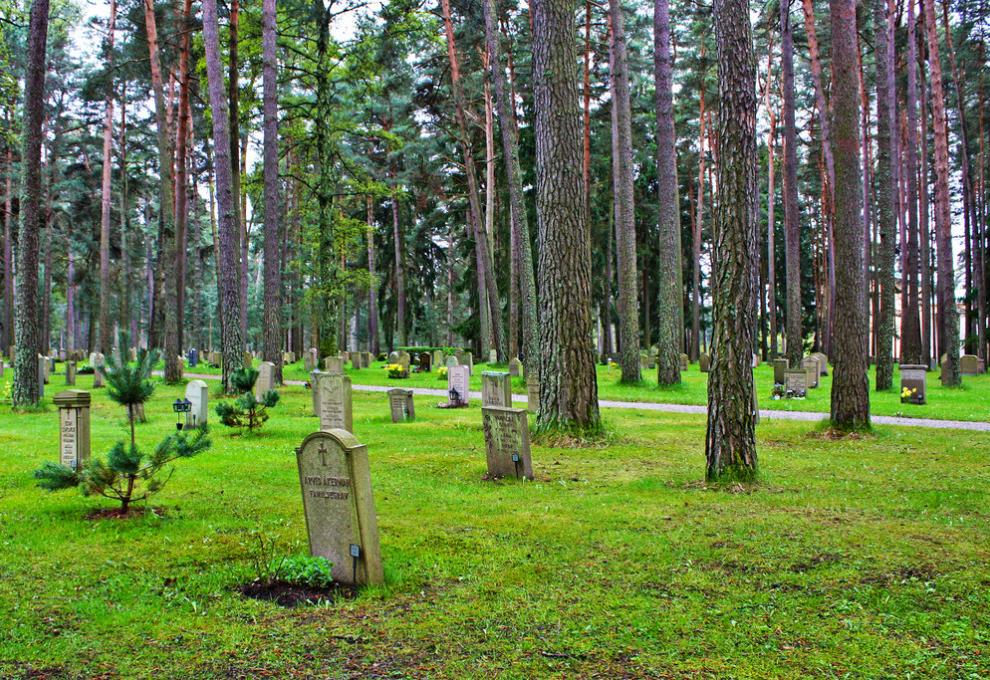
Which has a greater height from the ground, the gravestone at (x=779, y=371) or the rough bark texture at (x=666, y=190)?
the rough bark texture at (x=666, y=190)

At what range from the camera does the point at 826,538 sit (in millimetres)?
5676

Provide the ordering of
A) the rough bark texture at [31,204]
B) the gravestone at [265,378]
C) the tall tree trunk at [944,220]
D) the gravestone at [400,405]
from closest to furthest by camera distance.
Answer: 1. the rough bark texture at [31,204]
2. the gravestone at [400,405]
3. the gravestone at [265,378]
4. the tall tree trunk at [944,220]

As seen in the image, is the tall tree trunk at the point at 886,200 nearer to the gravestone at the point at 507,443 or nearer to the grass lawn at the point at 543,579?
the grass lawn at the point at 543,579

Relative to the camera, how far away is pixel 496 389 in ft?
38.0

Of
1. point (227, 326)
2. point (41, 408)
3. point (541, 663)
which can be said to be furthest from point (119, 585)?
point (227, 326)

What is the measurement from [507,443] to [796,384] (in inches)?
518

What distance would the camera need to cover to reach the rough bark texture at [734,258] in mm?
7457

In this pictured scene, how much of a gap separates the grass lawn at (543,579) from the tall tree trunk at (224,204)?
32.4ft

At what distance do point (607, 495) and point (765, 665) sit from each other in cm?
376

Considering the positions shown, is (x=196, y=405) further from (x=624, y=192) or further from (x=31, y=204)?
(x=624, y=192)

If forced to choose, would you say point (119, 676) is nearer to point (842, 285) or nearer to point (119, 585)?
point (119, 585)

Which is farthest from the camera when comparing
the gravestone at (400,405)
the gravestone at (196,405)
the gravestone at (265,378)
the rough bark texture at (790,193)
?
the rough bark texture at (790,193)

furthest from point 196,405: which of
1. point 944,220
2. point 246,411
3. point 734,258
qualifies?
point 944,220

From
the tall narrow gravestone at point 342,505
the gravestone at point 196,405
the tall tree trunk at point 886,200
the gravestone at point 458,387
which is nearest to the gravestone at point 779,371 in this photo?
the tall tree trunk at point 886,200
